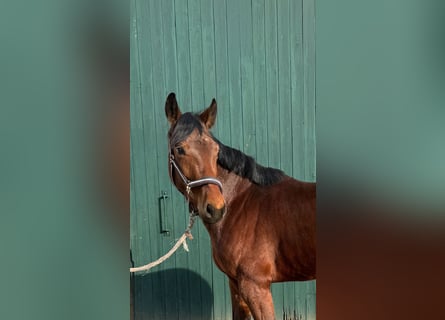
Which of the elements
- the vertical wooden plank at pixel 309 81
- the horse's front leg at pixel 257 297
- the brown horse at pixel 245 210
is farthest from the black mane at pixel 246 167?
the horse's front leg at pixel 257 297

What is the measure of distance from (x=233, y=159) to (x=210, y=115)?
18cm

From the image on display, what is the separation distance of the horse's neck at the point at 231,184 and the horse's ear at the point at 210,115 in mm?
168

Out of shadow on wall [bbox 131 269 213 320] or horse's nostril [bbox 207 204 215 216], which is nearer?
horse's nostril [bbox 207 204 215 216]

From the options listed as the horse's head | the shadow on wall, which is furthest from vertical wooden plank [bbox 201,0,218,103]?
the shadow on wall

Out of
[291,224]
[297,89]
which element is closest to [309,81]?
[297,89]

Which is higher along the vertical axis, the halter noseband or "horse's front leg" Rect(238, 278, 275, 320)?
the halter noseband

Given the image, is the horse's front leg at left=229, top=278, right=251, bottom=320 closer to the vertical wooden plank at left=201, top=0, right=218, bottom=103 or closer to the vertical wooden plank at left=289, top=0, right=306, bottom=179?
the vertical wooden plank at left=289, top=0, right=306, bottom=179

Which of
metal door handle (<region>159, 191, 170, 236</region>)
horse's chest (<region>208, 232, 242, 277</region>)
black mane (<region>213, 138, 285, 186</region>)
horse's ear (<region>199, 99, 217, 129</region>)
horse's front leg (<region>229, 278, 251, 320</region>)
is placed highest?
horse's ear (<region>199, 99, 217, 129</region>)

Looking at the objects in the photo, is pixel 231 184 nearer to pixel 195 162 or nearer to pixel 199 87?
pixel 195 162

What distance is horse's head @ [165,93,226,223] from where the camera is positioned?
121cm
